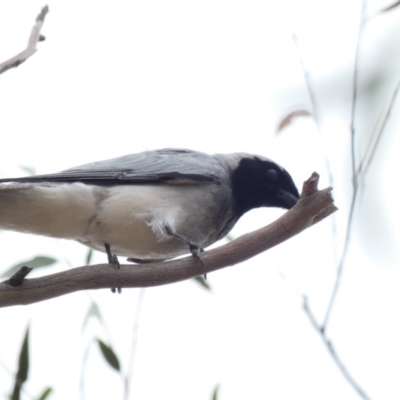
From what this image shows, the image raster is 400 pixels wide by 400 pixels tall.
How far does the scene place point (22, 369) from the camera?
3.39m

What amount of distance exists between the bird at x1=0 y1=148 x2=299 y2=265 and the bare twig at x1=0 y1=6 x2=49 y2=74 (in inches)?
29.6

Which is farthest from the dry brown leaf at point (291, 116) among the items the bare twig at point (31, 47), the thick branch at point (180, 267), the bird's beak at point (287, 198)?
the bird's beak at point (287, 198)

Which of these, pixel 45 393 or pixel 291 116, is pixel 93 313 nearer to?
pixel 45 393

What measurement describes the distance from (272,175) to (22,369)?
2156mm

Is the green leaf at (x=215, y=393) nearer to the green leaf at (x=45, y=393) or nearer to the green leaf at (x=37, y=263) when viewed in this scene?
the green leaf at (x=45, y=393)

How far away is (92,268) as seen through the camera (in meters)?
3.00

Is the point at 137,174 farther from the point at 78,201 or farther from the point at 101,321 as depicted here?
the point at 101,321

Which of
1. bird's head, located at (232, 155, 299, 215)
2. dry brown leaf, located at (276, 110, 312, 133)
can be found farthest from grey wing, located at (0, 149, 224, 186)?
dry brown leaf, located at (276, 110, 312, 133)

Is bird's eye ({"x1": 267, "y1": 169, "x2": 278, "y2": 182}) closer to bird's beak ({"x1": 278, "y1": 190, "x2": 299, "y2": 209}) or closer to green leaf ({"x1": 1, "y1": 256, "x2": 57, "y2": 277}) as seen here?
bird's beak ({"x1": 278, "y1": 190, "x2": 299, "y2": 209})

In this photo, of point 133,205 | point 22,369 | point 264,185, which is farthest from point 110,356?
point 264,185

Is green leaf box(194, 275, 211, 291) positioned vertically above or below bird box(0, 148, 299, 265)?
below

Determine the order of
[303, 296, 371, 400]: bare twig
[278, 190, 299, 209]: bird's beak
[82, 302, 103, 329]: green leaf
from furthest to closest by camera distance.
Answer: [278, 190, 299, 209]: bird's beak < [82, 302, 103, 329]: green leaf < [303, 296, 371, 400]: bare twig

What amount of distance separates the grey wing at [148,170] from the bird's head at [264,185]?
0.17m

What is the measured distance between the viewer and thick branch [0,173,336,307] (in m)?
2.85
